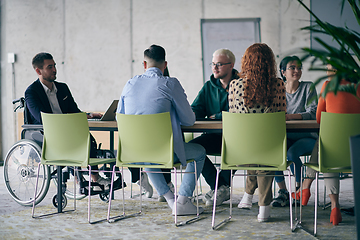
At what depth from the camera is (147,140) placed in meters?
2.81

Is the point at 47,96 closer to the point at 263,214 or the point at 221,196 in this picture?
the point at 221,196

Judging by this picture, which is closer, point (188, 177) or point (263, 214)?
point (263, 214)

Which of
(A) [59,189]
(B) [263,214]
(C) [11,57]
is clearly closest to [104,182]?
(A) [59,189]

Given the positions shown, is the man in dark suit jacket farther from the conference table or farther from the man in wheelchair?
the conference table

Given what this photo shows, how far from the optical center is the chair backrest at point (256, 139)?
258 cm

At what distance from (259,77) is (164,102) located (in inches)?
28.6

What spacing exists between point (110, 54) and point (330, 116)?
4.69m

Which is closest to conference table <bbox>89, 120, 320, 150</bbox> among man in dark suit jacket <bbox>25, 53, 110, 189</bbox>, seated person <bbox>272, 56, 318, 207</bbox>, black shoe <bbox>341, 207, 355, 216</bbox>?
seated person <bbox>272, 56, 318, 207</bbox>

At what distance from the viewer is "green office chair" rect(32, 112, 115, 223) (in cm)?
296

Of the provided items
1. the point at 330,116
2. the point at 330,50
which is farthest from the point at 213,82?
the point at 330,50

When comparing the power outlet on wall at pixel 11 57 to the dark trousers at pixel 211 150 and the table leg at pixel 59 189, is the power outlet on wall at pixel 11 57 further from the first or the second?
the dark trousers at pixel 211 150

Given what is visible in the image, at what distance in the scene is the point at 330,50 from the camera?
1572mm

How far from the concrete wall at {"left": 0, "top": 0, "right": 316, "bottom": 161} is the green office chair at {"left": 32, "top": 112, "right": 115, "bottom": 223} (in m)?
3.48

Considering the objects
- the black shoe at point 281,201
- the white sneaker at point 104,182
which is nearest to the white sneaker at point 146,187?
the white sneaker at point 104,182
